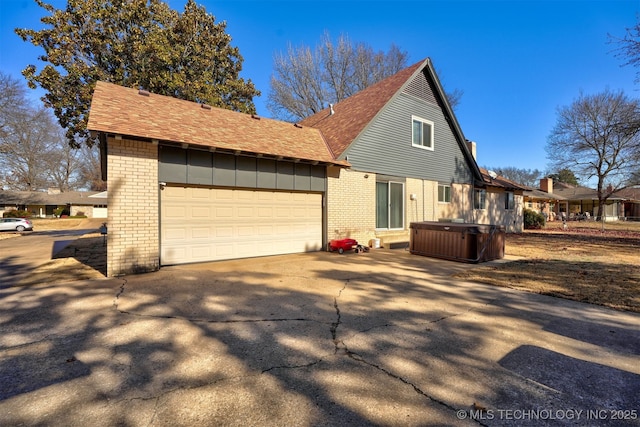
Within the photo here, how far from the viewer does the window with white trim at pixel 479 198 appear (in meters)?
17.0

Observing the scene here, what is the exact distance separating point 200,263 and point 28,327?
4360 millimetres

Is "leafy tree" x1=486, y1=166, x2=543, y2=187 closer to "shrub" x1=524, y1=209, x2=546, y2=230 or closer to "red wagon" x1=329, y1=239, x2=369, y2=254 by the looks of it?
"shrub" x1=524, y1=209, x2=546, y2=230

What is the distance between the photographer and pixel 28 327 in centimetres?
381

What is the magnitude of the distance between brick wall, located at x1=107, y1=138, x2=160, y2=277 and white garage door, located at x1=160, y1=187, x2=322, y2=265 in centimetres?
40

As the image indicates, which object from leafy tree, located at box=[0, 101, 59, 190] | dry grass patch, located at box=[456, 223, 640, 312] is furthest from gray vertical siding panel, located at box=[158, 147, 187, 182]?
leafy tree, located at box=[0, 101, 59, 190]

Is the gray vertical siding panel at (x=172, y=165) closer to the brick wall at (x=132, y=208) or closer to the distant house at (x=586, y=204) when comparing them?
the brick wall at (x=132, y=208)

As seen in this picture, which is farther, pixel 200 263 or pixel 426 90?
pixel 426 90

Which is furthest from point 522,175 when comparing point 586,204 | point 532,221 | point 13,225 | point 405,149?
point 13,225

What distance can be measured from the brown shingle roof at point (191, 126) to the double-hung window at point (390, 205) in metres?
2.70

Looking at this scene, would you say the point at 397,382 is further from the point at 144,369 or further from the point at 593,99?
the point at 593,99

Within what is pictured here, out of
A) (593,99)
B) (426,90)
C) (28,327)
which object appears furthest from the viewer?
(593,99)

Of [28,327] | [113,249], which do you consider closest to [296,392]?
[28,327]

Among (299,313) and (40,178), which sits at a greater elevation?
(40,178)

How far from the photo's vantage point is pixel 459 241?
9.08 m
